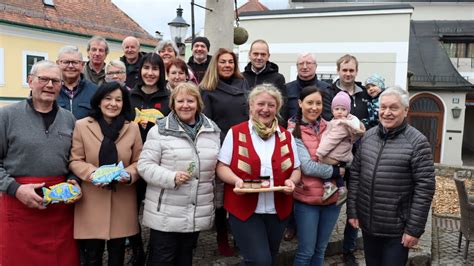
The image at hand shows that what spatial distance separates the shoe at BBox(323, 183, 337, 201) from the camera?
3.69 metres

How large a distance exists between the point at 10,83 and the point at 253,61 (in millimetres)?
17684

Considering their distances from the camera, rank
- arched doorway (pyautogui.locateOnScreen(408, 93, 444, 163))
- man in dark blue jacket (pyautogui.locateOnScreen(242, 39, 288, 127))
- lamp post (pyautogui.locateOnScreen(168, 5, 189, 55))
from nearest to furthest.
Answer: man in dark blue jacket (pyautogui.locateOnScreen(242, 39, 288, 127))
lamp post (pyautogui.locateOnScreen(168, 5, 189, 55))
arched doorway (pyautogui.locateOnScreen(408, 93, 444, 163))

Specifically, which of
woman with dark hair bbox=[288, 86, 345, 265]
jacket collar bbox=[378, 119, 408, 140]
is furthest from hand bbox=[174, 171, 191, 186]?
jacket collar bbox=[378, 119, 408, 140]

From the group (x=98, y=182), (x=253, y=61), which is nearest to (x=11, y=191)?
(x=98, y=182)

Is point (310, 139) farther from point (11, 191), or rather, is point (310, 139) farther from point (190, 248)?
point (11, 191)

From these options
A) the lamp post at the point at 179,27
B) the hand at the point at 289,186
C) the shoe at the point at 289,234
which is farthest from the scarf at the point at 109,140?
the lamp post at the point at 179,27

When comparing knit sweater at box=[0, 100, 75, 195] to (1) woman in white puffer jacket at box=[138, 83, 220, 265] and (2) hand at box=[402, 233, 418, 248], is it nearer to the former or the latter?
(1) woman in white puffer jacket at box=[138, 83, 220, 265]

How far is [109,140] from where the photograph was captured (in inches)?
132

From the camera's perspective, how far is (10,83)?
1888 centimetres

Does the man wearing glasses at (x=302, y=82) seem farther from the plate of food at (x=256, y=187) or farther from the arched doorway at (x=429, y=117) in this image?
the arched doorway at (x=429, y=117)

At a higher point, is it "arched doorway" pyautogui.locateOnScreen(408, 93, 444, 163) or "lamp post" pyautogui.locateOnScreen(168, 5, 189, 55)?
"lamp post" pyautogui.locateOnScreen(168, 5, 189, 55)

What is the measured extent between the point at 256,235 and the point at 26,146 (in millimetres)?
1896

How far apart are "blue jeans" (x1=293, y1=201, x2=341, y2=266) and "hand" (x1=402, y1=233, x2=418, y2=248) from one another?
668mm

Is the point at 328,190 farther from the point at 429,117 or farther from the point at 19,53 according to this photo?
the point at 19,53
